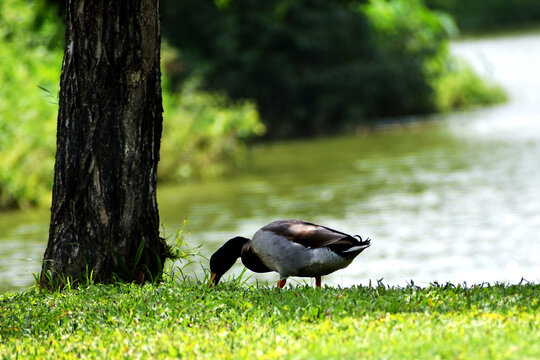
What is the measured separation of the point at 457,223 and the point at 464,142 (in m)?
11.1

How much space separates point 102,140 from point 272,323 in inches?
98.1

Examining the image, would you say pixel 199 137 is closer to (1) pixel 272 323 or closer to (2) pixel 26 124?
(2) pixel 26 124

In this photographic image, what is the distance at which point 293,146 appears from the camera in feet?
91.1

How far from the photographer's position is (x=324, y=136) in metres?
29.6

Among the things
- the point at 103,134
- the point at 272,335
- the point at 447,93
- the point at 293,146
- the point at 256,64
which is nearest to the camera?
the point at 272,335

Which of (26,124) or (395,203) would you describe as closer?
(395,203)

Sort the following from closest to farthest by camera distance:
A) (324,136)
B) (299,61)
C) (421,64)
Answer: (324,136), (299,61), (421,64)

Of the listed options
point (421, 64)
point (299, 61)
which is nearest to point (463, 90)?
point (421, 64)

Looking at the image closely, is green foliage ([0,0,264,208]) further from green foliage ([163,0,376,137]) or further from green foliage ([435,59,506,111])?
green foliage ([435,59,506,111])

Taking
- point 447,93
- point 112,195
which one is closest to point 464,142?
point 447,93

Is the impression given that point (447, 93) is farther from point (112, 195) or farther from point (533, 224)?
point (112, 195)

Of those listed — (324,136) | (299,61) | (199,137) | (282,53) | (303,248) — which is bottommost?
(303,248)

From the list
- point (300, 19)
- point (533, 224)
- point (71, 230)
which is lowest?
point (533, 224)

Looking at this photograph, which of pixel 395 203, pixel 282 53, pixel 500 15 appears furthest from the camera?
pixel 500 15
